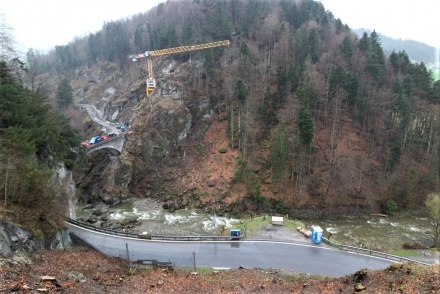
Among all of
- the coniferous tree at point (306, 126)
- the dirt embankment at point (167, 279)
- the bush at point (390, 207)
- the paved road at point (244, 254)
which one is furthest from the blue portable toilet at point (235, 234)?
the bush at point (390, 207)

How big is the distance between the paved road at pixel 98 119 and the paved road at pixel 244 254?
32828 mm

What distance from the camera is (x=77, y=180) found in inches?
1870

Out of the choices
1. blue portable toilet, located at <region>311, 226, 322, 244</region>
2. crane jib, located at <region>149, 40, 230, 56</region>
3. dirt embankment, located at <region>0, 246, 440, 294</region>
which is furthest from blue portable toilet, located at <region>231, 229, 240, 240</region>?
crane jib, located at <region>149, 40, 230, 56</region>

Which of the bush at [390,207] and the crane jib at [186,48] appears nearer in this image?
the bush at [390,207]

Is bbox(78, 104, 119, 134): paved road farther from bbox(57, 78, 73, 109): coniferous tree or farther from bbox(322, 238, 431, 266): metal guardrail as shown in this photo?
bbox(322, 238, 431, 266): metal guardrail

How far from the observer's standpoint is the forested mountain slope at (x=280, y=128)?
141ft

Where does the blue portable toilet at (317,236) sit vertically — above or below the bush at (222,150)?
below

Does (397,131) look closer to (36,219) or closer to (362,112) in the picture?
(362,112)

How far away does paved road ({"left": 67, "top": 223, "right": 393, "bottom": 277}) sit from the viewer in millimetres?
21984

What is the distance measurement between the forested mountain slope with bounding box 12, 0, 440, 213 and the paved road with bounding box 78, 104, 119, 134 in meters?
2.96

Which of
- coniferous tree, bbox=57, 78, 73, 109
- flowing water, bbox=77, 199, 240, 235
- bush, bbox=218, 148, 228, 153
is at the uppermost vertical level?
coniferous tree, bbox=57, 78, 73, 109

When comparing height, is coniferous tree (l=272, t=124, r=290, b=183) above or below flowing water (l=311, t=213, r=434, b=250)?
above

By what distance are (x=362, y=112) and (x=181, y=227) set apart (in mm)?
31851

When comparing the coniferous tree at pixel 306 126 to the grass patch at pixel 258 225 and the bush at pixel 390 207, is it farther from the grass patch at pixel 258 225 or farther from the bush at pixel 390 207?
the grass patch at pixel 258 225
